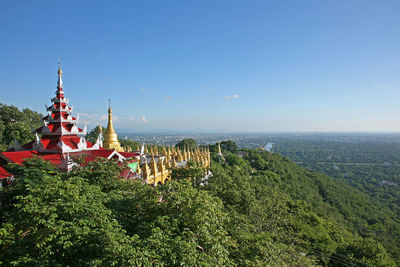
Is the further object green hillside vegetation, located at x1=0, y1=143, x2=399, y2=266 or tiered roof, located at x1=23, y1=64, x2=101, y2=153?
tiered roof, located at x1=23, y1=64, x2=101, y2=153

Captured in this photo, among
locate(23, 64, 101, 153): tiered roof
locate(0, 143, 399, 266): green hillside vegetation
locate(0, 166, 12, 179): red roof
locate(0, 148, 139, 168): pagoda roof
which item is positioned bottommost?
locate(0, 143, 399, 266): green hillside vegetation

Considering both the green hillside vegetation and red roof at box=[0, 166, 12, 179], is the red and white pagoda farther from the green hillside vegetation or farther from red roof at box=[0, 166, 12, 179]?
the green hillside vegetation

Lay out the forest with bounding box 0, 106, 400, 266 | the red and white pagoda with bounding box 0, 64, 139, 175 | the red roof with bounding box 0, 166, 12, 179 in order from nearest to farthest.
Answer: the forest with bounding box 0, 106, 400, 266 → the red roof with bounding box 0, 166, 12, 179 → the red and white pagoda with bounding box 0, 64, 139, 175

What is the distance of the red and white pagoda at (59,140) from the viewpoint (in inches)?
779

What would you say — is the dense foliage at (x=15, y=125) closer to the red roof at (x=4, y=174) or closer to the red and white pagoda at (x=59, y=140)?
the red and white pagoda at (x=59, y=140)

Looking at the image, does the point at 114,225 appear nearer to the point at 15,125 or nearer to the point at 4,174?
the point at 4,174

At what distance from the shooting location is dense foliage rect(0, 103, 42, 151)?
33906 millimetres

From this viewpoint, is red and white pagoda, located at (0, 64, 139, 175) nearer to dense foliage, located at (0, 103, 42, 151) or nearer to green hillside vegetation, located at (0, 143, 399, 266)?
green hillside vegetation, located at (0, 143, 399, 266)

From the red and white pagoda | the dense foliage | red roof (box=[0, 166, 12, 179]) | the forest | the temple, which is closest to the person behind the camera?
the forest

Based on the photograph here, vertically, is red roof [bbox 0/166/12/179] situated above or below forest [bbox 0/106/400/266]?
above

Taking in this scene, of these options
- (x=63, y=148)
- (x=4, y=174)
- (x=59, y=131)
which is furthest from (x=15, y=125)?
(x=4, y=174)

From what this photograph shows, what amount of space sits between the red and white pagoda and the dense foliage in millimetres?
7175

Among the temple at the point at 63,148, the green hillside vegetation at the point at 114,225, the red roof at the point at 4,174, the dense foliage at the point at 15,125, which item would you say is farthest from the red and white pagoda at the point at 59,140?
the dense foliage at the point at 15,125

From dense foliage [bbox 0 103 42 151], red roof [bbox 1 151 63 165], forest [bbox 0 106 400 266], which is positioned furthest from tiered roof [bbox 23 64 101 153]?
dense foliage [bbox 0 103 42 151]
